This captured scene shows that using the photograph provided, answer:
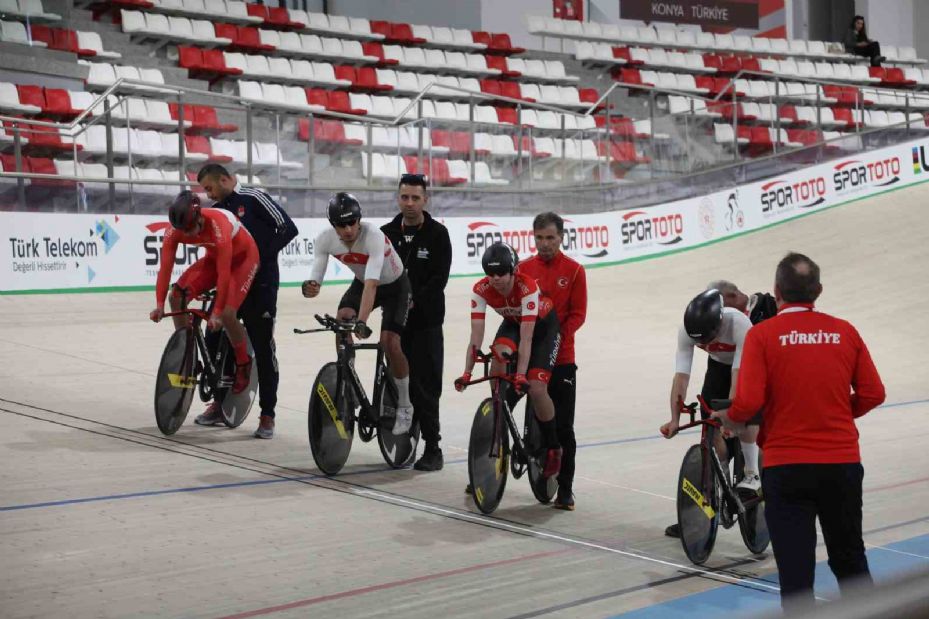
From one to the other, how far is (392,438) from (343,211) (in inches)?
47.4

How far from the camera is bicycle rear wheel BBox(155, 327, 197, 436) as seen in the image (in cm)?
632

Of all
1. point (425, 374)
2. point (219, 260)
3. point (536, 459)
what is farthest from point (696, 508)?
point (219, 260)

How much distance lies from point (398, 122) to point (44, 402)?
7.60 meters

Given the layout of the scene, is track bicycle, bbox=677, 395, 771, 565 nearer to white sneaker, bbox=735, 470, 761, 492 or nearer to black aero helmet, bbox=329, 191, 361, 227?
white sneaker, bbox=735, 470, 761, 492

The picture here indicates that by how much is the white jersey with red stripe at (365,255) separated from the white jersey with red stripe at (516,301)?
67 centimetres

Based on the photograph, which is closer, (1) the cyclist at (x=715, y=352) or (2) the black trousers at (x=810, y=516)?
(2) the black trousers at (x=810, y=516)

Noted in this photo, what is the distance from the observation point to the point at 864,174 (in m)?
18.3

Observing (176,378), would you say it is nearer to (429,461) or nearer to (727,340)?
(429,461)

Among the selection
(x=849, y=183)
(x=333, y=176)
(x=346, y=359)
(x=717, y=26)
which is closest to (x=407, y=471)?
(x=346, y=359)

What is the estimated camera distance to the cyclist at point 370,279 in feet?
18.4

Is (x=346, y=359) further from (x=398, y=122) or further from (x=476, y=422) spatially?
(x=398, y=122)

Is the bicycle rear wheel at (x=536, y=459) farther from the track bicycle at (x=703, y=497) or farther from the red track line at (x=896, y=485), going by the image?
the red track line at (x=896, y=485)

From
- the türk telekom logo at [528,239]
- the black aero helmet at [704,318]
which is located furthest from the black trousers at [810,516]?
the türk telekom logo at [528,239]

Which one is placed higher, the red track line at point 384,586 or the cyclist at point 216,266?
the cyclist at point 216,266
